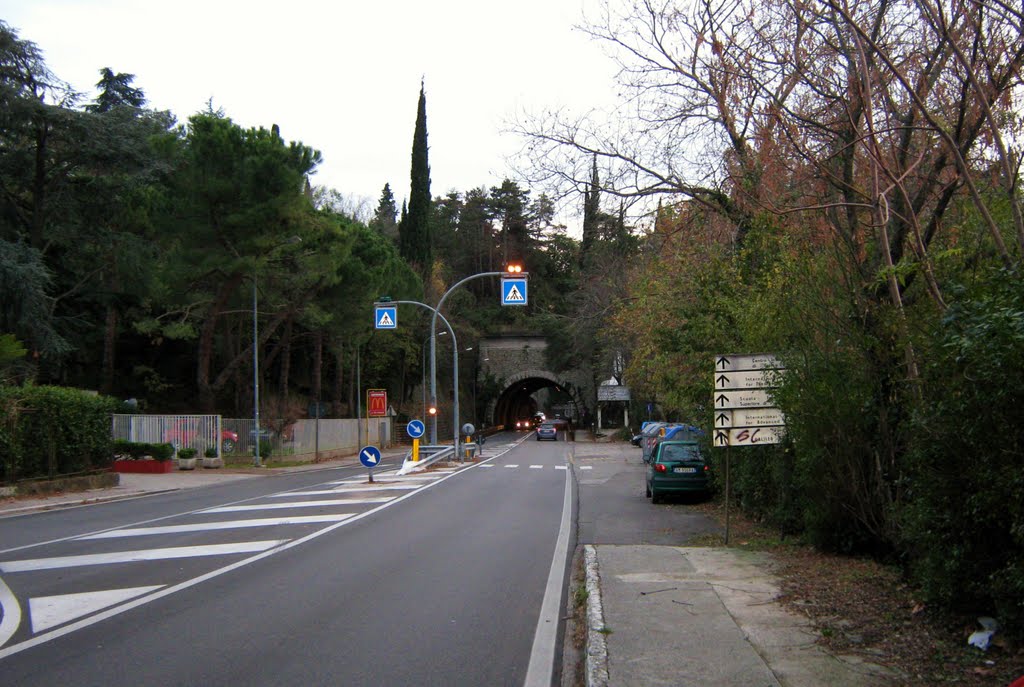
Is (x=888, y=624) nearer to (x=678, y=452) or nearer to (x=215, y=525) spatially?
(x=215, y=525)

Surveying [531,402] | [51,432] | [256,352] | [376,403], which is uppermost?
[256,352]

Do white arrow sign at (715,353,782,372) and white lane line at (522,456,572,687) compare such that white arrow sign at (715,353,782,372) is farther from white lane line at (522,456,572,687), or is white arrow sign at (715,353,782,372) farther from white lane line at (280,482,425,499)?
white lane line at (280,482,425,499)

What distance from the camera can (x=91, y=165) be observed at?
34531 millimetres

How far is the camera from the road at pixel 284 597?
6.48 m

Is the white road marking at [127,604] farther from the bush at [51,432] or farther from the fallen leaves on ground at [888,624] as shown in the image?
the bush at [51,432]

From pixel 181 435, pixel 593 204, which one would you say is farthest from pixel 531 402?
pixel 593 204

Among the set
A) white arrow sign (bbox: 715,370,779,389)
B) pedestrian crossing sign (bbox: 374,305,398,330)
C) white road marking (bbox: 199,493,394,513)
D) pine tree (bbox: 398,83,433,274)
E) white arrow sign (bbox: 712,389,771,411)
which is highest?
pine tree (bbox: 398,83,433,274)

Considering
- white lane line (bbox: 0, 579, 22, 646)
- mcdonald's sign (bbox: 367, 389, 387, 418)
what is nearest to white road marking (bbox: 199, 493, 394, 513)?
white lane line (bbox: 0, 579, 22, 646)

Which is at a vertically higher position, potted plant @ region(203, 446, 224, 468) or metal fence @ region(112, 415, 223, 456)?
metal fence @ region(112, 415, 223, 456)

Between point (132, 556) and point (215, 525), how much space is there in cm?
352

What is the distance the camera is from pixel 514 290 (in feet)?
79.6

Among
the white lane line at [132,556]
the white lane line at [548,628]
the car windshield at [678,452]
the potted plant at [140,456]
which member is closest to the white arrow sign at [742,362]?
the white lane line at [548,628]

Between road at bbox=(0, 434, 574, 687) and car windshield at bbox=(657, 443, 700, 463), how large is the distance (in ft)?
10.9

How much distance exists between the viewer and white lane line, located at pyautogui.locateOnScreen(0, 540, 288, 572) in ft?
36.1
